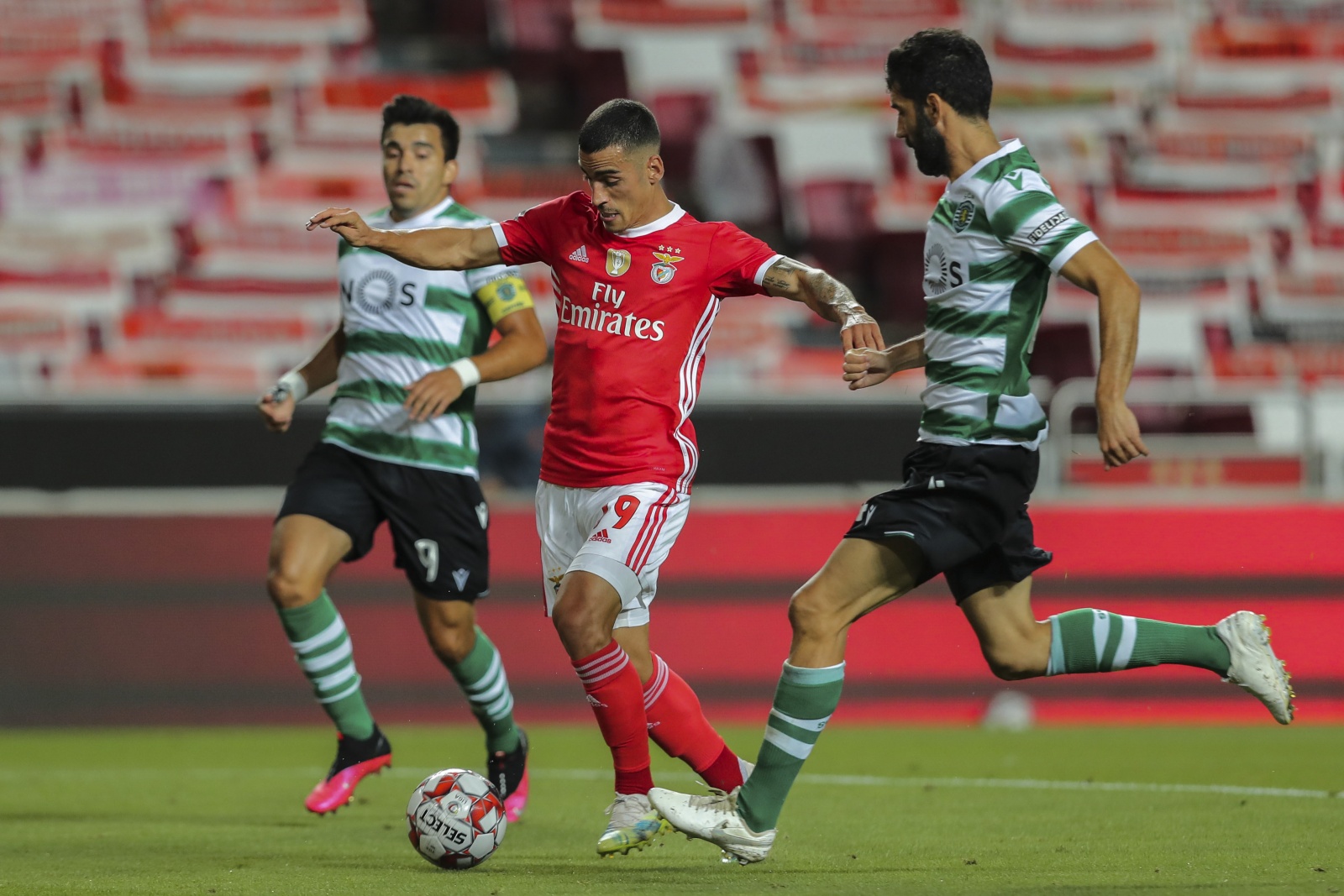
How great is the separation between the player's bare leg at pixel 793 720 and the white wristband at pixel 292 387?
7.07 ft

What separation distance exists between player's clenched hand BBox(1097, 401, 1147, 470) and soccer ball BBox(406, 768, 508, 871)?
1888 mm

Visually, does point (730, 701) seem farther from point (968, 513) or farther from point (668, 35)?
point (668, 35)

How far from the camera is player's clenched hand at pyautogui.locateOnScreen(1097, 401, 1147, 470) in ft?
13.8

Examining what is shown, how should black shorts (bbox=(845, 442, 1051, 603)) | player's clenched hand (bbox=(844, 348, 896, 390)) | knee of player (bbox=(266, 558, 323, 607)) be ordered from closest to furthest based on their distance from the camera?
player's clenched hand (bbox=(844, 348, 896, 390))
black shorts (bbox=(845, 442, 1051, 603))
knee of player (bbox=(266, 558, 323, 607))

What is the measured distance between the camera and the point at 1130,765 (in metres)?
7.43

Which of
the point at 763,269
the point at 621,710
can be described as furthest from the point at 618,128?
the point at 621,710

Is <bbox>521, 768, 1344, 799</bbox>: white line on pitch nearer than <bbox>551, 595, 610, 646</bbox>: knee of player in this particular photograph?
No

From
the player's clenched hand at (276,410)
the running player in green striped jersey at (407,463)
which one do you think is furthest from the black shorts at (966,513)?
the player's clenched hand at (276,410)

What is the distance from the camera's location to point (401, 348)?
19.9 ft

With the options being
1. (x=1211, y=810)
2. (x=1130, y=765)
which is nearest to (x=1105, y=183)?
(x=1130, y=765)

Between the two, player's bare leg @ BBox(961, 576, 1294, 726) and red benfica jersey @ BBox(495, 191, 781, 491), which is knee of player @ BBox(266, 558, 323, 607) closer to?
red benfica jersey @ BBox(495, 191, 781, 491)

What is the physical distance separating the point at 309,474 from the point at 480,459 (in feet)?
12.8

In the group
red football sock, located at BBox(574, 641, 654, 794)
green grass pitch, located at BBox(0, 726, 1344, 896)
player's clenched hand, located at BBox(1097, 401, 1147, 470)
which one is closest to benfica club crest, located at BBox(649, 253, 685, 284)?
red football sock, located at BBox(574, 641, 654, 794)

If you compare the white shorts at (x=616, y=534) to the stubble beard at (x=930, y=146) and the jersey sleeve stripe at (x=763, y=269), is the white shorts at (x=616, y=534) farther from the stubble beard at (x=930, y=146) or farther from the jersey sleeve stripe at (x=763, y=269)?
the stubble beard at (x=930, y=146)
